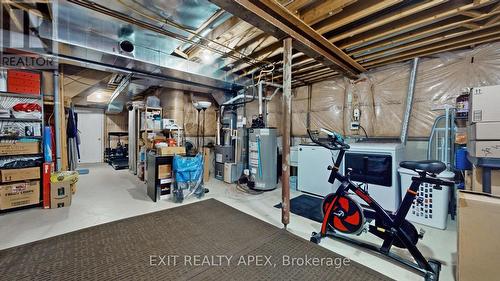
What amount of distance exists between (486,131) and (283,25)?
2125mm

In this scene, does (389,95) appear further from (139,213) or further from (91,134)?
(91,134)

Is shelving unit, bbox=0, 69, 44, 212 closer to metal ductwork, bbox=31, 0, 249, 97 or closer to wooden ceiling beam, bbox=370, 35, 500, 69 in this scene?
metal ductwork, bbox=31, 0, 249, 97

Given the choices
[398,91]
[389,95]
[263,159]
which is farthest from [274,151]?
[398,91]

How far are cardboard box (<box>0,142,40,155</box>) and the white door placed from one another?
5.59 metres

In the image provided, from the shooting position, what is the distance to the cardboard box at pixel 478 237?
57.3 inches

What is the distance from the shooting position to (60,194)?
3217 millimetres

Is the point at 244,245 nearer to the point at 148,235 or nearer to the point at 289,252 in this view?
the point at 289,252

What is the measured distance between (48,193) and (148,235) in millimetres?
2199

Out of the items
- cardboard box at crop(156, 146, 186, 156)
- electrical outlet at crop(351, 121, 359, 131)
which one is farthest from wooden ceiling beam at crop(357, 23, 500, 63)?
cardboard box at crop(156, 146, 186, 156)

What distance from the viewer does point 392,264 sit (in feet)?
6.23

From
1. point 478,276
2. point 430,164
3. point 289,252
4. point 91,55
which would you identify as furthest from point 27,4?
point 478,276

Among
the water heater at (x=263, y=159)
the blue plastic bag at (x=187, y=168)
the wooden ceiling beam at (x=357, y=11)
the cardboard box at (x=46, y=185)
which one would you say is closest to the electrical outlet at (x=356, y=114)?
the water heater at (x=263, y=159)

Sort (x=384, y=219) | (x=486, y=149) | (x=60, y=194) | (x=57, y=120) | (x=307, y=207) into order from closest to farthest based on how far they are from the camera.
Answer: (x=486, y=149)
(x=384, y=219)
(x=60, y=194)
(x=307, y=207)
(x=57, y=120)

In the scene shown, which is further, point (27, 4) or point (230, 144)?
point (230, 144)
